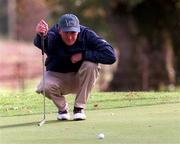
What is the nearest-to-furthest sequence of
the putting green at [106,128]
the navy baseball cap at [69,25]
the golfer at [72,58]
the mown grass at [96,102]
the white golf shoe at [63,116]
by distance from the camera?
the putting green at [106,128] < the navy baseball cap at [69,25] < the golfer at [72,58] < the white golf shoe at [63,116] < the mown grass at [96,102]

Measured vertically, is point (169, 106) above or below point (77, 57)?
below

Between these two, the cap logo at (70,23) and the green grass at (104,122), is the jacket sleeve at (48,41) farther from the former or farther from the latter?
the green grass at (104,122)

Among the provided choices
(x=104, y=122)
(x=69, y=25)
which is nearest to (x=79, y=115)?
(x=104, y=122)

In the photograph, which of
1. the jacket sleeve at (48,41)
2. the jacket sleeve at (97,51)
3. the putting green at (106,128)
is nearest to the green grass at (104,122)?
the putting green at (106,128)

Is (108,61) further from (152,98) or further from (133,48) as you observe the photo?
(133,48)

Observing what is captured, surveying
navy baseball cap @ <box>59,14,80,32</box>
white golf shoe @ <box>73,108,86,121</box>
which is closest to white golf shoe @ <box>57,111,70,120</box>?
white golf shoe @ <box>73,108,86,121</box>

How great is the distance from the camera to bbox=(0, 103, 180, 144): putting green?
7.07 meters

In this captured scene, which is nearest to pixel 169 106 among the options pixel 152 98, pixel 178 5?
pixel 152 98

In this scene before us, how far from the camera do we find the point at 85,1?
27656mm

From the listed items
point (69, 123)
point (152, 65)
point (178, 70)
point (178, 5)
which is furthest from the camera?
point (178, 70)

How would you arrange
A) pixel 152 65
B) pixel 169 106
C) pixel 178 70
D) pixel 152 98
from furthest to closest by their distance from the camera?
pixel 178 70 → pixel 152 65 → pixel 152 98 → pixel 169 106

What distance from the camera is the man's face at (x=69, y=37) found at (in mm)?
8297

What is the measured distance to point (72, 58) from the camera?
8484mm

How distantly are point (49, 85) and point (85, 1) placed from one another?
19.3 meters
